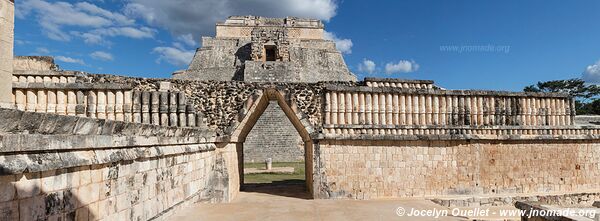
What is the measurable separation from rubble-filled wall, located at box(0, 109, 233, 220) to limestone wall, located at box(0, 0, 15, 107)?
2.66m

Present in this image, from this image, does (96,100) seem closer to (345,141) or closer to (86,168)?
(86,168)

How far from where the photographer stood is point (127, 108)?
876 cm

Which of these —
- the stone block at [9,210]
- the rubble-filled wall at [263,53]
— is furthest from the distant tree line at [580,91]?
the stone block at [9,210]

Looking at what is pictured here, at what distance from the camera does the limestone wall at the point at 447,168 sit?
10477 mm

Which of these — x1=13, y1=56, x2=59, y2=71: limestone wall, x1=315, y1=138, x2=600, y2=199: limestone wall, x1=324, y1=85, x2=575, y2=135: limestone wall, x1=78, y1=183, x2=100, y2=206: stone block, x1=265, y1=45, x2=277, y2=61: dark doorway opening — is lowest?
x1=315, y1=138, x2=600, y2=199: limestone wall

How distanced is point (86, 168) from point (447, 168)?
9450mm

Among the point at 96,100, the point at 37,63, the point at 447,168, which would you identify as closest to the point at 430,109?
the point at 447,168

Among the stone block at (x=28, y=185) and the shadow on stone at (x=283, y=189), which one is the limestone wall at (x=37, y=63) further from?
the stone block at (x=28, y=185)

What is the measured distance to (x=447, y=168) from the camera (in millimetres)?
10867

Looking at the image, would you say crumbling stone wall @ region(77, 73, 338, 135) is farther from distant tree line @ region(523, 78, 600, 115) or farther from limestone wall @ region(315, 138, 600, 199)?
distant tree line @ region(523, 78, 600, 115)

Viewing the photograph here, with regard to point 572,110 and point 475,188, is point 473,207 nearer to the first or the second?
point 475,188

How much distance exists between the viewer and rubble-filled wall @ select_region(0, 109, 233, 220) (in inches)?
123

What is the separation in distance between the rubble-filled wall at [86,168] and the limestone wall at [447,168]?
14.9ft

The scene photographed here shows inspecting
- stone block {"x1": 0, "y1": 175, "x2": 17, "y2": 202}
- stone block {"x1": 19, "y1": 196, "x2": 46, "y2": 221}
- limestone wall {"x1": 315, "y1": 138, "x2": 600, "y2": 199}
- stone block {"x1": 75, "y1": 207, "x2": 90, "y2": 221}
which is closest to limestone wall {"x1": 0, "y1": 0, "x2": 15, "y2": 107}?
stone block {"x1": 75, "y1": 207, "x2": 90, "y2": 221}
